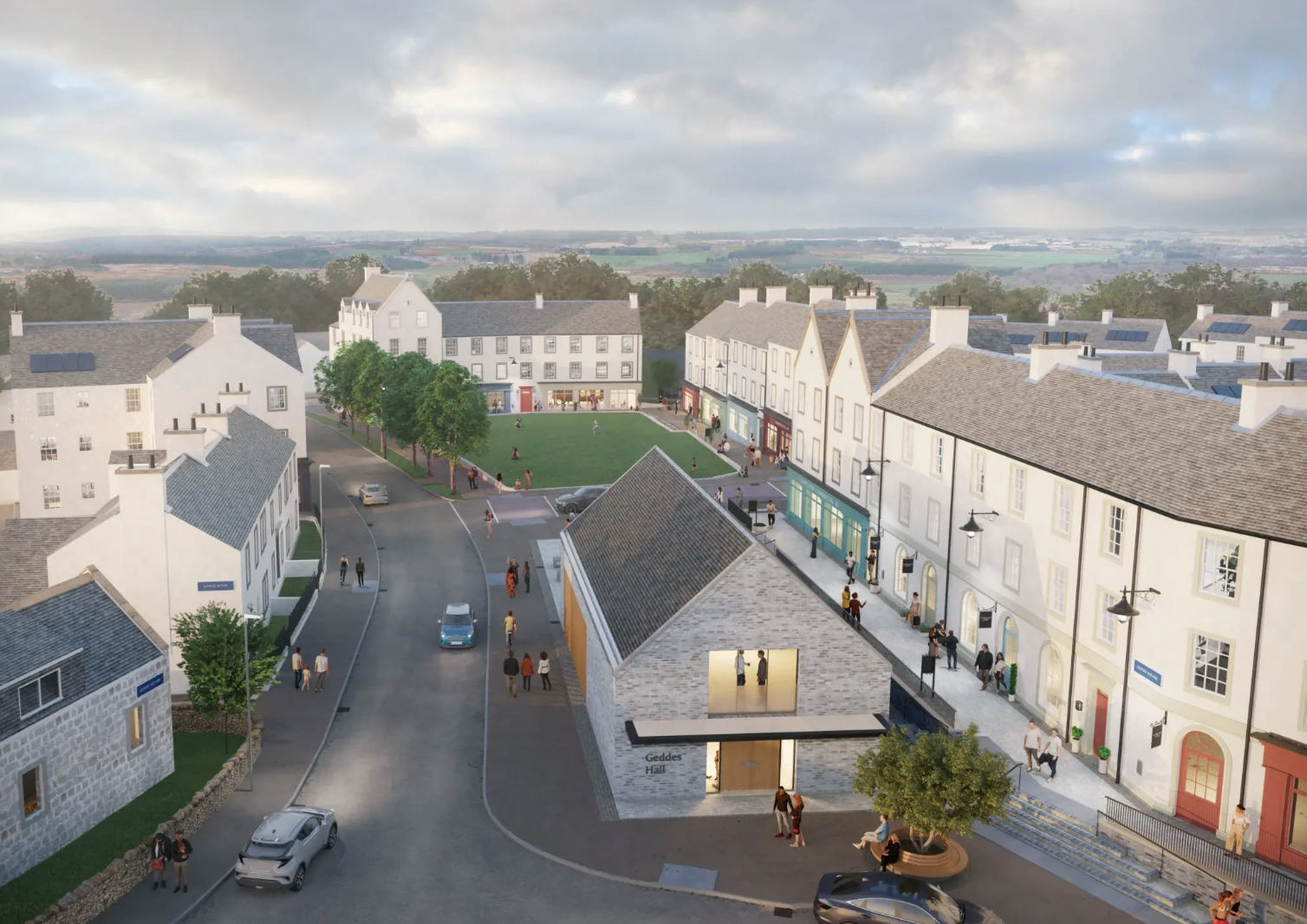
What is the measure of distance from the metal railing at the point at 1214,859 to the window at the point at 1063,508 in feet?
28.5

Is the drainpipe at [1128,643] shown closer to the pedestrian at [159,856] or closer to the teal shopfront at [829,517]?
the teal shopfront at [829,517]

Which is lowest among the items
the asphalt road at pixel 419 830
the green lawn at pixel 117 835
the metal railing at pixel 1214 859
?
the asphalt road at pixel 419 830

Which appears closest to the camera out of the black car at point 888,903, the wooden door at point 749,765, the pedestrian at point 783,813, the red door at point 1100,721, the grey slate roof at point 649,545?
the black car at point 888,903

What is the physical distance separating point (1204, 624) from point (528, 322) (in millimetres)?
85340

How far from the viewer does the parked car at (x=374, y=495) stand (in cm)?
6581

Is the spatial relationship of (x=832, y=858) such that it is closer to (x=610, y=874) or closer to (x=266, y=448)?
(x=610, y=874)

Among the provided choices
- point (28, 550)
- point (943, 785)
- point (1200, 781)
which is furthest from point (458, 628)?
point (1200, 781)

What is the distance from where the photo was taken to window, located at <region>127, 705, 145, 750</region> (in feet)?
94.8

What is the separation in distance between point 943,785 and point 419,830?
41.9ft

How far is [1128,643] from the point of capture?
30.5m

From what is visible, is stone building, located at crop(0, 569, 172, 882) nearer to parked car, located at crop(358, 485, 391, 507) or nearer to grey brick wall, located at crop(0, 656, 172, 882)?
grey brick wall, located at crop(0, 656, 172, 882)

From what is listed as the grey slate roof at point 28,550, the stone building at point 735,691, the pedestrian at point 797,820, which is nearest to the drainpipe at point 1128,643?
the stone building at point 735,691

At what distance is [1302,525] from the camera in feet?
84.5

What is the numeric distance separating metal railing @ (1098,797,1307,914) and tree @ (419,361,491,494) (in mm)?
47732
